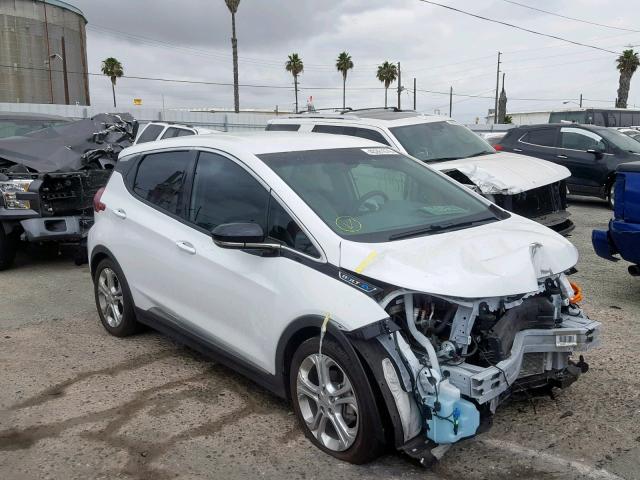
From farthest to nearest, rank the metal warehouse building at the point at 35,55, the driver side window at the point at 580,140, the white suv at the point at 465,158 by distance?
the metal warehouse building at the point at 35,55 → the driver side window at the point at 580,140 → the white suv at the point at 465,158

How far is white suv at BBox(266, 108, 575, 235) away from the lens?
7.39 meters

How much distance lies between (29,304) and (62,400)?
8.72 ft

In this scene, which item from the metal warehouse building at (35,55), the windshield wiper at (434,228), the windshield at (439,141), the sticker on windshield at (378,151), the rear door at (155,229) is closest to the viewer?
the windshield wiper at (434,228)

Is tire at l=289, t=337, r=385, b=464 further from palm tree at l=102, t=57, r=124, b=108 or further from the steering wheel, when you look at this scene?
palm tree at l=102, t=57, r=124, b=108

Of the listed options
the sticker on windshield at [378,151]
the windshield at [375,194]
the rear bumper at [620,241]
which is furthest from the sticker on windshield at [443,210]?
the rear bumper at [620,241]

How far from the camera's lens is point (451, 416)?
2.94m

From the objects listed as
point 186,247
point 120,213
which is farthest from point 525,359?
point 120,213

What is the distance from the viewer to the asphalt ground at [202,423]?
10.7 ft

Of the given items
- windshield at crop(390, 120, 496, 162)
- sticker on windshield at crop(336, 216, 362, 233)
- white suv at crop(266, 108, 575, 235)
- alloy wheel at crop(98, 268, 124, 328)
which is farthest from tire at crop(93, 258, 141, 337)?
windshield at crop(390, 120, 496, 162)

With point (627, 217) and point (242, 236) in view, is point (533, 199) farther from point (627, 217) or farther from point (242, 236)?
point (242, 236)

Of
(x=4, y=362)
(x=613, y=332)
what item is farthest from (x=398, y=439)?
(x=4, y=362)

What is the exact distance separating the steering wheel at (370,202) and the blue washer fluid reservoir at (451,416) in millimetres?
1230

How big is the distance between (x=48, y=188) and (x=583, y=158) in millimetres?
9647

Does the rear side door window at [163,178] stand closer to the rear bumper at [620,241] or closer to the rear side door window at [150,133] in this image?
the rear bumper at [620,241]
